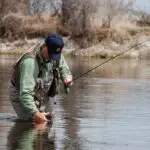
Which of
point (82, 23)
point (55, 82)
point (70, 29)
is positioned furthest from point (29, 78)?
point (70, 29)

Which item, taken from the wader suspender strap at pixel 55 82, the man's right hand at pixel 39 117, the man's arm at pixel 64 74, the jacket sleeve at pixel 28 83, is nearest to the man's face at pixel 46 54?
the jacket sleeve at pixel 28 83

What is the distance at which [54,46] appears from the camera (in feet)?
30.5

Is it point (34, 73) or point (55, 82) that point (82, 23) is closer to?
point (55, 82)

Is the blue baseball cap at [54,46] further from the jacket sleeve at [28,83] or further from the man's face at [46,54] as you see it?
the jacket sleeve at [28,83]

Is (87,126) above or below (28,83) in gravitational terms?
below

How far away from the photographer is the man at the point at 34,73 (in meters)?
9.33

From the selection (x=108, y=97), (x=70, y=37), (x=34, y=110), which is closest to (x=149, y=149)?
(x=34, y=110)

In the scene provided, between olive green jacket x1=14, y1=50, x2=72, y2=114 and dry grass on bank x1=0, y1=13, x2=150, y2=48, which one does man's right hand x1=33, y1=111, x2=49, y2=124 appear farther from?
dry grass on bank x1=0, y1=13, x2=150, y2=48

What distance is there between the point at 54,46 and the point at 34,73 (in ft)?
1.70

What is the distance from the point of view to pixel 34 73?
31.3ft

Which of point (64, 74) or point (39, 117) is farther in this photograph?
point (64, 74)

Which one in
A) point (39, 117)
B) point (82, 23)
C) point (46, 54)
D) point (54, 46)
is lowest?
point (82, 23)

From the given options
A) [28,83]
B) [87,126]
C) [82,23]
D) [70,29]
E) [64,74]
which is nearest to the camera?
[28,83]

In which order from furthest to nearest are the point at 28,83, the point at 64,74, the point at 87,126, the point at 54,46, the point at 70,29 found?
the point at 70,29
the point at 87,126
the point at 64,74
the point at 28,83
the point at 54,46
